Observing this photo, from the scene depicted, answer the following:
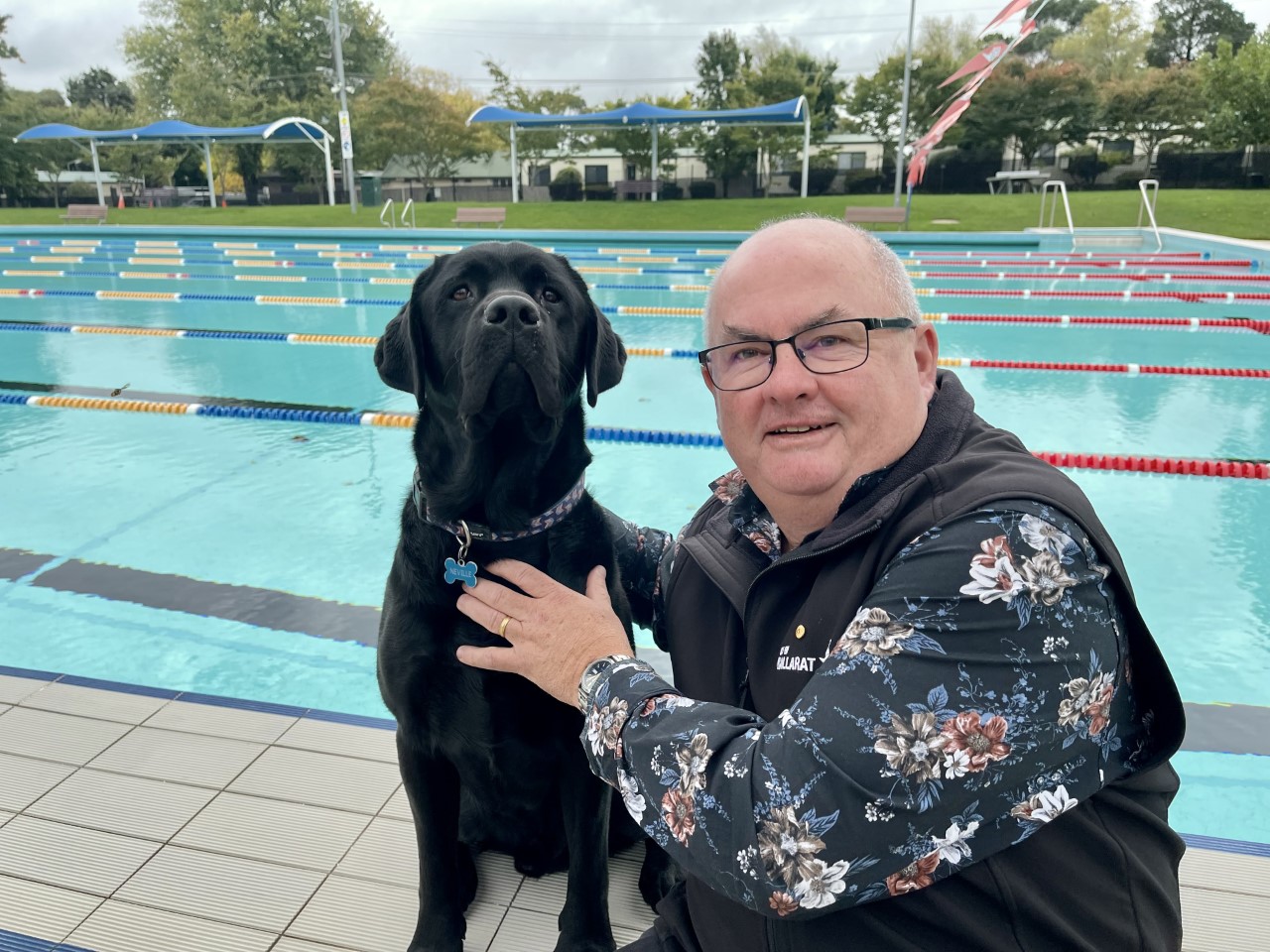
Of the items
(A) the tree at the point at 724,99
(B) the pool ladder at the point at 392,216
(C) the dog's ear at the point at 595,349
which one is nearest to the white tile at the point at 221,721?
(C) the dog's ear at the point at 595,349

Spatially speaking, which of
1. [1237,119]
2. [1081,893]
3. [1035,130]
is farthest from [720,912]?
[1035,130]

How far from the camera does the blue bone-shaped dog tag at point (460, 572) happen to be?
1.91 metres

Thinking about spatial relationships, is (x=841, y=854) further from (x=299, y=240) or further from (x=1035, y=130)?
(x=1035, y=130)

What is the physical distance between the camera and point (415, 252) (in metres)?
20.7

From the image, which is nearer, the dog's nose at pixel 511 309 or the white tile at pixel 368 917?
the dog's nose at pixel 511 309

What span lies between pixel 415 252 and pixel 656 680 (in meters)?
20.7

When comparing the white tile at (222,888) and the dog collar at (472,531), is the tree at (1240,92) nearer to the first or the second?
the dog collar at (472,531)

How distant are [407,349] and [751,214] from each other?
2771 centimetres

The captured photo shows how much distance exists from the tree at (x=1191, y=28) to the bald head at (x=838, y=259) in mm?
63967

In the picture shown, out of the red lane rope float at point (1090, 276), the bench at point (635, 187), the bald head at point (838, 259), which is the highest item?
the bench at point (635, 187)

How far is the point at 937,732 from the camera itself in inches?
45.2

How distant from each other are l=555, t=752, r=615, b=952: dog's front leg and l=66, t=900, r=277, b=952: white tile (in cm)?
74

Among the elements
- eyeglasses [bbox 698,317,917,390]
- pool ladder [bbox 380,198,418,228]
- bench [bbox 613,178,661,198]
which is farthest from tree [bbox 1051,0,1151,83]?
eyeglasses [bbox 698,317,917,390]

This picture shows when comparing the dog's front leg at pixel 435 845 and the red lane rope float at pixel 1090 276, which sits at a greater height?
the red lane rope float at pixel 1090 276
